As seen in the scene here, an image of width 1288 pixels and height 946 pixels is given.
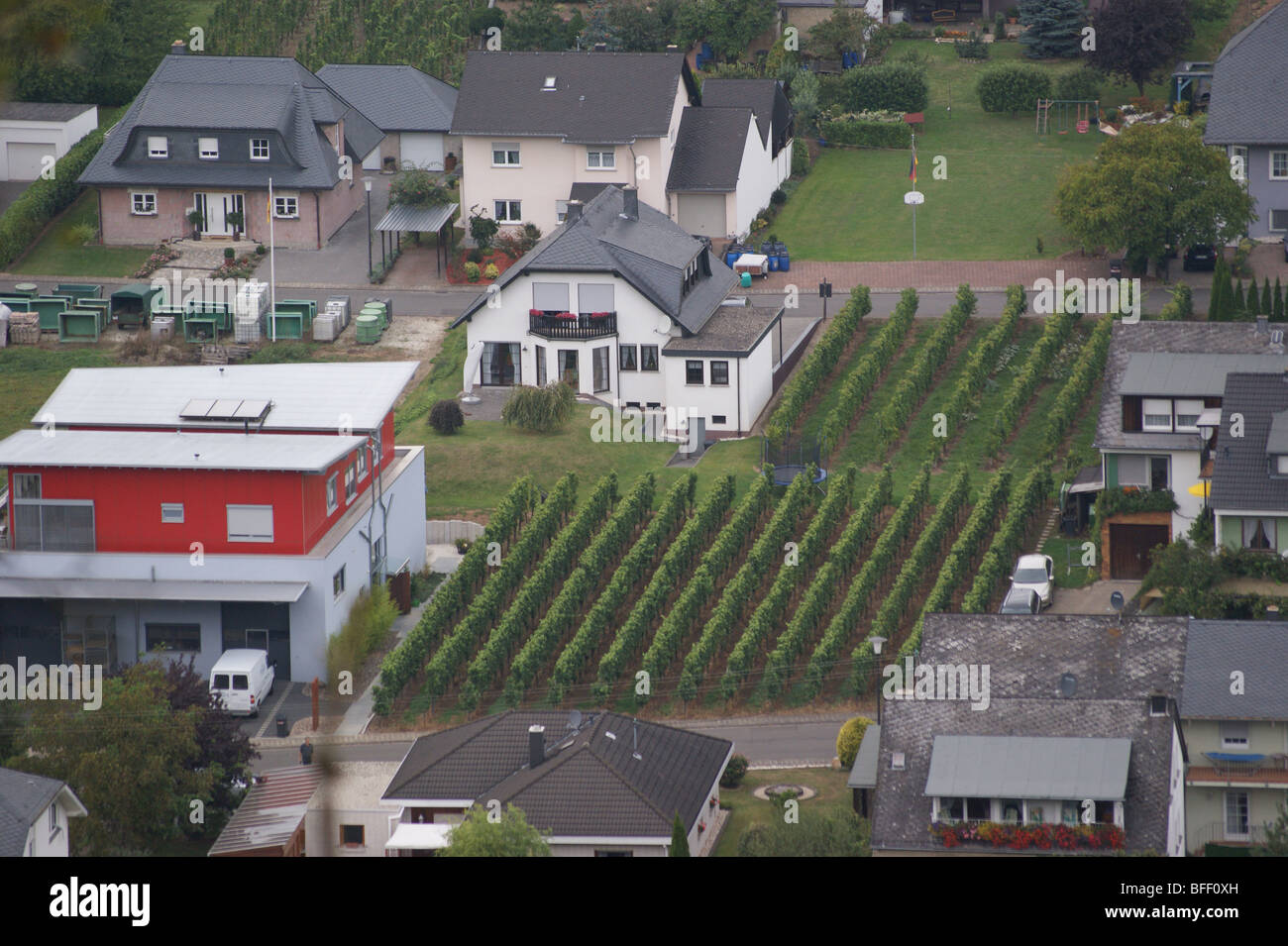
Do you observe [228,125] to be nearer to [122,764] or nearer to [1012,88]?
[1012,88]

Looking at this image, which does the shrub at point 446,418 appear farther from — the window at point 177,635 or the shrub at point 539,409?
the window at point 177,635

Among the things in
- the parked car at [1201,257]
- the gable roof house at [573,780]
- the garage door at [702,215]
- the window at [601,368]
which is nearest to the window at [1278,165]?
the parked car at [1201,257]

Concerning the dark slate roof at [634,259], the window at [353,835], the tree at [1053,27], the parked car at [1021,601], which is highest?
the tree at [1053,27]

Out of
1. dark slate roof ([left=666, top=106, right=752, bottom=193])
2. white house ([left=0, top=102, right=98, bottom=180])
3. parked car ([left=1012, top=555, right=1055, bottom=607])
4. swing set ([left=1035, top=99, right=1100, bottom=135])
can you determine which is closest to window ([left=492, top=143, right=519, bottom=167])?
dark slate roof ([left=666, top=106, right=752, bottom=193])

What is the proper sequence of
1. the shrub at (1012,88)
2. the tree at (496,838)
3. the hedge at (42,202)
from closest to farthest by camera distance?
the tree at (496,838), the hedge at (42,202), the shrub at (1012,88)

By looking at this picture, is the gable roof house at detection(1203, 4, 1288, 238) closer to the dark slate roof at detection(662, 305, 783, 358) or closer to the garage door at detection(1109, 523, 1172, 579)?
the dark slate roof at detection(662, 305, 783, 358)

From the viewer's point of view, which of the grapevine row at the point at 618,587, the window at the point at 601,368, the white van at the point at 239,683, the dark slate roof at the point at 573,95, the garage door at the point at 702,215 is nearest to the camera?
the grapevine row at the point at 618,587

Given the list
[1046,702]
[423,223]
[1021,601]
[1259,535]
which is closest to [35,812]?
[1046,702]
